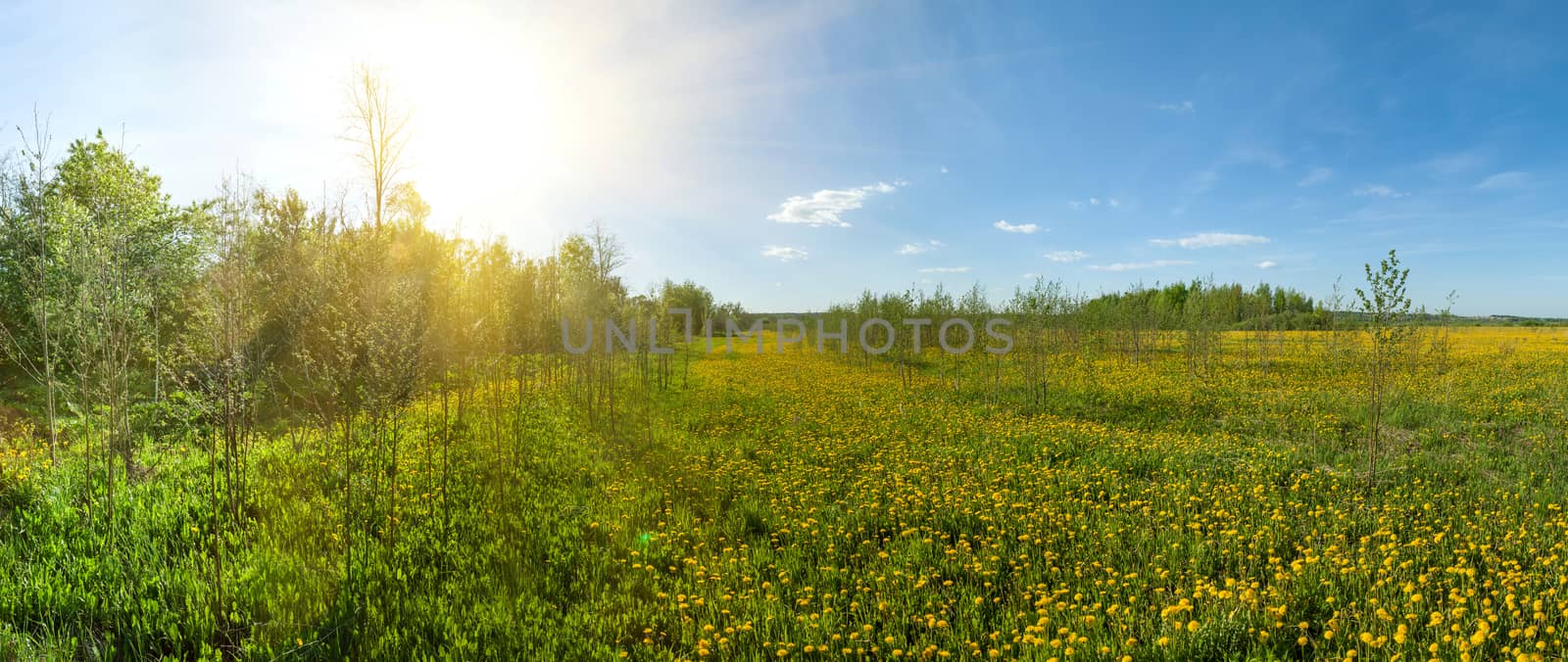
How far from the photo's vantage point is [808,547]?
6.75m

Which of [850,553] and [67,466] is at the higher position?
[67,466]

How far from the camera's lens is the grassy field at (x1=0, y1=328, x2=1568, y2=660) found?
463cm

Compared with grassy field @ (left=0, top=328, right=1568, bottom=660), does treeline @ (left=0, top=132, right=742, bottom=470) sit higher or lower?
higher

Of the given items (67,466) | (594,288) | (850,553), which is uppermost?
(594,288)

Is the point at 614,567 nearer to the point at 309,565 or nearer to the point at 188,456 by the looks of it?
the point at 309,565

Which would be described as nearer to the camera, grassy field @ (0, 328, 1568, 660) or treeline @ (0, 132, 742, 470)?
grassy field @ (0, 328, 1568, 660)

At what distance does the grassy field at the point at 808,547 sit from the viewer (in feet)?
15.2

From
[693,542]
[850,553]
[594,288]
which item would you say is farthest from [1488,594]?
[594,288]

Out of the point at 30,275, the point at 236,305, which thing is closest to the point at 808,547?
the point at 236,305

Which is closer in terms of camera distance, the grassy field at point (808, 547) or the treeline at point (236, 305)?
the grassy field at point (808, 547)

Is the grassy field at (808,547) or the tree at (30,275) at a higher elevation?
the tree at (30,275)

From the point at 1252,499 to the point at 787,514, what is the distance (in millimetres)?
6411

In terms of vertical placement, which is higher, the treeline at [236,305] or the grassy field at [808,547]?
the treeline at [236,305]

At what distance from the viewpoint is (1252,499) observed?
800 centimetres
